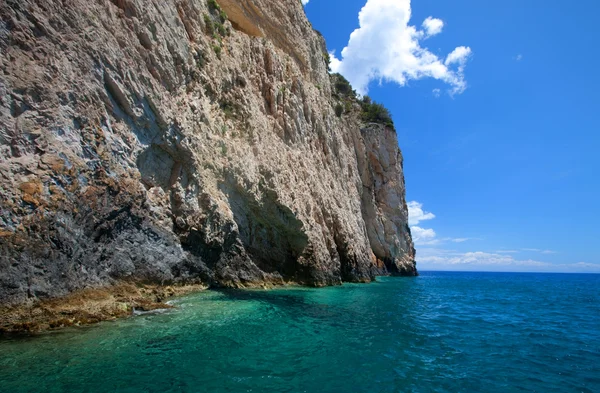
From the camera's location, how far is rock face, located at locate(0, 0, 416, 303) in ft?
27.3

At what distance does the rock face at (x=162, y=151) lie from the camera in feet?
27.3

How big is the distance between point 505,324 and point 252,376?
469 inches

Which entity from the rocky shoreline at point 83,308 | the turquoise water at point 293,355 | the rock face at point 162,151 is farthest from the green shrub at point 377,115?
the rocky shoreline at point 83,308

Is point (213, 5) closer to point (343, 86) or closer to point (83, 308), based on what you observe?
point (83, 308)

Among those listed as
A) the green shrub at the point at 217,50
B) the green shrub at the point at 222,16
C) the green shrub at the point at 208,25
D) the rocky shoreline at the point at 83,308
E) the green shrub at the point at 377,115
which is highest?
the green shrub at the point at 377,115

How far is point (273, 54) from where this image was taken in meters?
24.2

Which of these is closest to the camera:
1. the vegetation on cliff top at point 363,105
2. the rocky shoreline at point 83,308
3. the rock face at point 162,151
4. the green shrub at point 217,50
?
the rocky shoreline at point 83,308

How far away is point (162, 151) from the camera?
45.3ft

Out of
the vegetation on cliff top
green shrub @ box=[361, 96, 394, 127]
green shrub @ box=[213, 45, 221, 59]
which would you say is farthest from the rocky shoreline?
green shrub @ box=[361, 96, 394, 127]

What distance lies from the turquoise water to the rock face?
2278 millimetres

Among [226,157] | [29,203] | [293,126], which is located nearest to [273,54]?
[293,126]

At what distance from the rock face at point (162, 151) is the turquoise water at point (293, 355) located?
2.28 m

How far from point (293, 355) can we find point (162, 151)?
10.4 m

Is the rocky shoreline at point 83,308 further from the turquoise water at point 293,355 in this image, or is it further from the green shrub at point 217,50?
the green shrub at point 217,50
